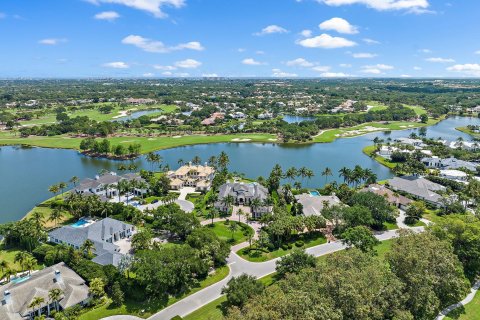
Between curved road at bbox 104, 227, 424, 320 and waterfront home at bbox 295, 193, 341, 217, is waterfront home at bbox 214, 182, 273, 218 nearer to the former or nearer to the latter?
waterfront home at bbox 295, 193, 341, 217

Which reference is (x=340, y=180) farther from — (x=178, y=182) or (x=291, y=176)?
(x=178, y=182)

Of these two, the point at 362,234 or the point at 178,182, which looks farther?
the point at 178,182

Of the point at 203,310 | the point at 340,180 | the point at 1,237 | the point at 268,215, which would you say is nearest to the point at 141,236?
the point at 203,310

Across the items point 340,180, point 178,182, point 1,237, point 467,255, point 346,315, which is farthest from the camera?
point 340,180

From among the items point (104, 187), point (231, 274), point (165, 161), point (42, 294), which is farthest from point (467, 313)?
point (165, 161)

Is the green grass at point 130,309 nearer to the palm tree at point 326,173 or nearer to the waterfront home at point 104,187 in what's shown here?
the waterfront home at point 104,187
